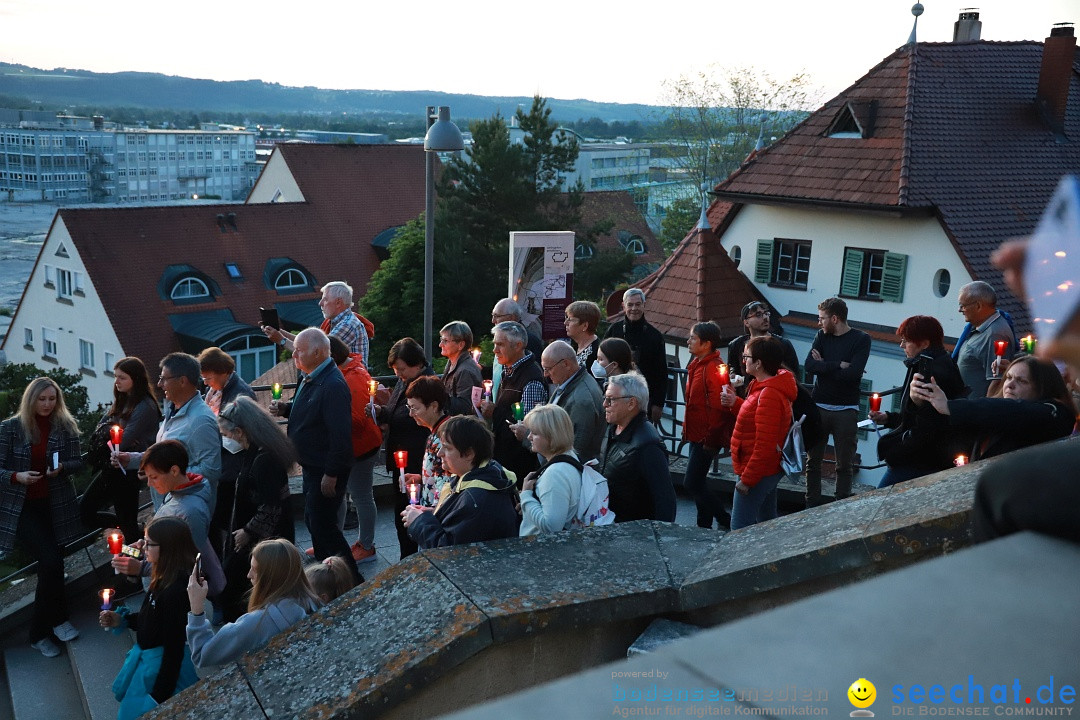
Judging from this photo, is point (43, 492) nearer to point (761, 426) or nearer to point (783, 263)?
point (761, 426)

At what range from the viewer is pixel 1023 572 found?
4.10 feet

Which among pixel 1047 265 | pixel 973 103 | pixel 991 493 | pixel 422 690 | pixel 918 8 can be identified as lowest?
pixel 422 690

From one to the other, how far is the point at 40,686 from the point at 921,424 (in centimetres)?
536

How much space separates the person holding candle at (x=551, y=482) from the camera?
14.9ft

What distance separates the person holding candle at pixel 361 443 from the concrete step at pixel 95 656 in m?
1.31

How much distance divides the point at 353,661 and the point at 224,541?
10.6ft

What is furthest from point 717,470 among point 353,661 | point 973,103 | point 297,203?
point 297,203

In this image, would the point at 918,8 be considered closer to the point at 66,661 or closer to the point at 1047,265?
the point at 66,661

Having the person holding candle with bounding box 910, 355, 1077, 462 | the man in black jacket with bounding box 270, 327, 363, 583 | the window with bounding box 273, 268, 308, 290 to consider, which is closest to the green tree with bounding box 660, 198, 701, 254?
the window with bounding box 273, 268, 308, 290

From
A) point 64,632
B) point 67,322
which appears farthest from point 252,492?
point 67,322

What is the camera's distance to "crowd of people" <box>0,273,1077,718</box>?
4.59 m

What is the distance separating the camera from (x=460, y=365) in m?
6.95

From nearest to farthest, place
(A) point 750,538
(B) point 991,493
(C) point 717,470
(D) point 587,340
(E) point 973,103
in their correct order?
(B) point 991,493
(A) point 750,538
(D) point 587,340
(C) point 717,470
(E) point 973,103

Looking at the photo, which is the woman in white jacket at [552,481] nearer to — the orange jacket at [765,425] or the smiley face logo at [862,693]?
the orange jacket at [765,425]
